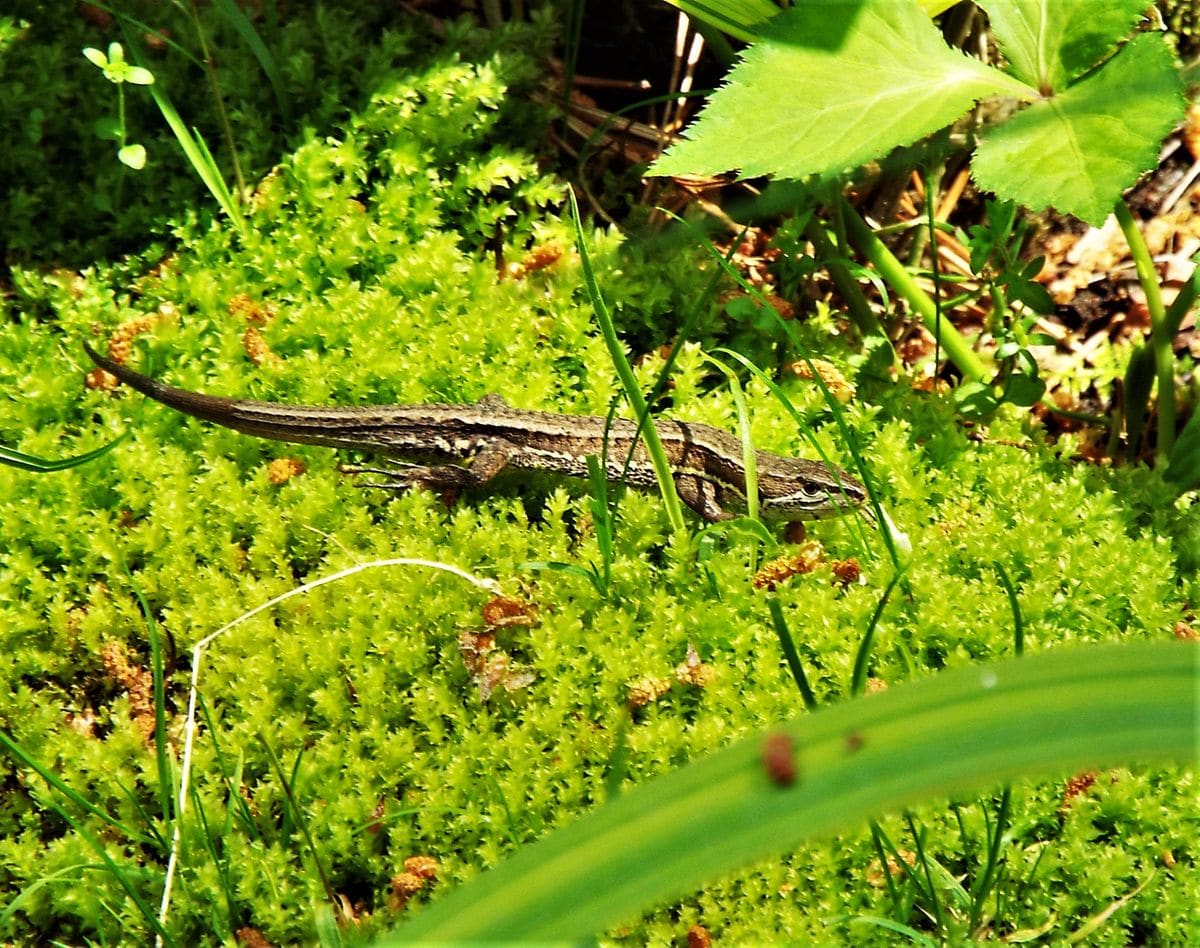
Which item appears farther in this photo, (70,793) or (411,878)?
(411,878)

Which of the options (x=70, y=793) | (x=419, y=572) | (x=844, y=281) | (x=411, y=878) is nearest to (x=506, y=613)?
(x=419, y=572)

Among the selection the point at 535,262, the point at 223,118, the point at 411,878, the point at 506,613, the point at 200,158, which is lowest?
the point at 411,878

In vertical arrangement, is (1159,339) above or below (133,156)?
below

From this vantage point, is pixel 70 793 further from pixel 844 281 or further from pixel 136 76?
pixel 844 281

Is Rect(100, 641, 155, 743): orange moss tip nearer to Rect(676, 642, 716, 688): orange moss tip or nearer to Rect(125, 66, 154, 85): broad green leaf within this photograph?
Rect(676, 642, 716, 688): orange moss tip

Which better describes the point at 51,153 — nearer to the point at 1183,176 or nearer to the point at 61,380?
the point at 61,380

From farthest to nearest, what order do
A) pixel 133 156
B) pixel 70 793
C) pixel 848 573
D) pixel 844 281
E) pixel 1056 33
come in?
pixel 844 281, pixel 133 156, pixel 848 573, pixel 1056 33, pixel 70 793
